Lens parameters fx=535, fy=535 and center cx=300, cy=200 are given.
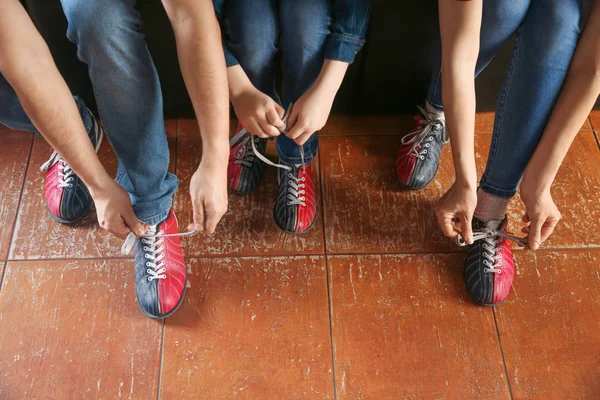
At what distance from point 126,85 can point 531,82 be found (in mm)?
693

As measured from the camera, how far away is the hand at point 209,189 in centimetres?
90

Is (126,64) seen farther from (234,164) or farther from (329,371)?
(329,371)

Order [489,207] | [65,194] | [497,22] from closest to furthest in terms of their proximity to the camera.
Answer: [497,22] < [489,207] < [65,194]

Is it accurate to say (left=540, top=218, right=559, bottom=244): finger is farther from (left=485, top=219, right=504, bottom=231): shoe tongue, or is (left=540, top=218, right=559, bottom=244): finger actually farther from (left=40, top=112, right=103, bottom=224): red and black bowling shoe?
(left=40, top=112, right=103, bottom=224): red and black bowling shoe

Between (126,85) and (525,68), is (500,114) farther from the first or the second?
(126,85)

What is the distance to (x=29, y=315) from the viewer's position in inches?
42.9

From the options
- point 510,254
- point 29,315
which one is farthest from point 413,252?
point 29,315

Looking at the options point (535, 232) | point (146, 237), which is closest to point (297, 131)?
point (146, 237)

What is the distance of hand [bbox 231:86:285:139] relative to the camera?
0.98 meters

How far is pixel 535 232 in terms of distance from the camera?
1.02m

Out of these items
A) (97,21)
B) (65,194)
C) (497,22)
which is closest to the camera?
(97,21)

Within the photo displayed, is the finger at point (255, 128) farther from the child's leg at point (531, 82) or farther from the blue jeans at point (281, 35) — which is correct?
the child's leg at point (531, 82)

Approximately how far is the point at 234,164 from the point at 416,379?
0.61 meters

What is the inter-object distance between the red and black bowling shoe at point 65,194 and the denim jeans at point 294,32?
45cm
